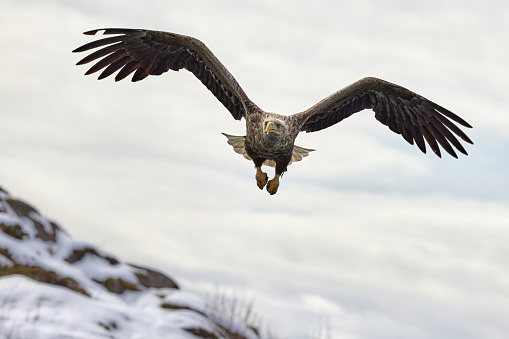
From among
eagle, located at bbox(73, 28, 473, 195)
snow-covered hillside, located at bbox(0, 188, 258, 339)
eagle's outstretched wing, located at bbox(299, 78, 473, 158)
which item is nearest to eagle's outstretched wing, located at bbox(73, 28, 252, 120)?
eagle, located at bbox(73, 28, 473, 195)

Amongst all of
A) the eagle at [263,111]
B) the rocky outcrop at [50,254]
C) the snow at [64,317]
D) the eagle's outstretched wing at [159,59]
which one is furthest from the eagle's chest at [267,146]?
the rocky outcrop at [50,254]

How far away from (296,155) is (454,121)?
6.95ft

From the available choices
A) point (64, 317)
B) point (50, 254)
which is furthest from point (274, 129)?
point (50, 254)

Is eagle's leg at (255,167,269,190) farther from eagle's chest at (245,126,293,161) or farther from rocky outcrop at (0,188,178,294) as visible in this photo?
rocky outcrop at (0,188,178,294)

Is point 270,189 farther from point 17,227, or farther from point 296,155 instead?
point 17,227

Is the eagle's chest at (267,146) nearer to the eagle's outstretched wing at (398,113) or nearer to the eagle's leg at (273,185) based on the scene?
the eagle's leg at (273,185)

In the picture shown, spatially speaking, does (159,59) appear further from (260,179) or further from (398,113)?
(398,113)

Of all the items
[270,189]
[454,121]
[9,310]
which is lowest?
[9,310]

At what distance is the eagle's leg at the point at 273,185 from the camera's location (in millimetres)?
8861

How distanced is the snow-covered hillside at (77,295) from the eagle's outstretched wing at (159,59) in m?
6.22

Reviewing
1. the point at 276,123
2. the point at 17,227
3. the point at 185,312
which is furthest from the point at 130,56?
the point at 17,227

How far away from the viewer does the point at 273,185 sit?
891 centimetres

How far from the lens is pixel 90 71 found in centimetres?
945

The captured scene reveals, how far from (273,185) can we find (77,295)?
759 centimetres
